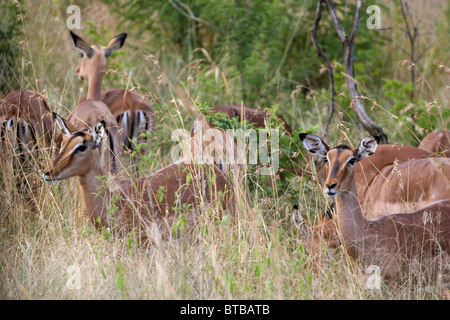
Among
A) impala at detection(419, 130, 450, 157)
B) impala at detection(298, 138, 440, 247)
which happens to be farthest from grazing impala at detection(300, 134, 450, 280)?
impala at detection(419, 130, 450, 157)

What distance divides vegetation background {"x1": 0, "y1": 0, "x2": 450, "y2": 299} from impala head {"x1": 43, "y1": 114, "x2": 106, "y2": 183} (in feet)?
1.66

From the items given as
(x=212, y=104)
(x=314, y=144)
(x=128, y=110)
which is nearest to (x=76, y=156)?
(x=314, y=144)

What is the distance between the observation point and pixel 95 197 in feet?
15.8

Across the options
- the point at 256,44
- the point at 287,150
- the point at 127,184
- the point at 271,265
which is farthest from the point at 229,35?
the point at 271,265

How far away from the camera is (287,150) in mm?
5664

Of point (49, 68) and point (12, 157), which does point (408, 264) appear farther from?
point (49, 68)

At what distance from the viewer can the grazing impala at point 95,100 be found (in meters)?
6.42

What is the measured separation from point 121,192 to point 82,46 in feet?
10.2

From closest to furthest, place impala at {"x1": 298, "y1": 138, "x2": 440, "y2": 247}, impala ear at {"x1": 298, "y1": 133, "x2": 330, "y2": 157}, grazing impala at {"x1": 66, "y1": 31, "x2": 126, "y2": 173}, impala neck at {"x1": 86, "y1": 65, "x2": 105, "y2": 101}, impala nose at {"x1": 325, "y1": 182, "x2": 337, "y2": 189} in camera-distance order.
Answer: impala nose at {"x1": 325, "y1": 182, "x2": 337, "y2": 189} < impala ear at {"x1": 298, "y1": 133, "x2": 330, "y2": 157} < impala at {"x1": 298, "y1": 138, "x2": 440, "y2": 247} < grazing impala at {"x1": 66, "y1": 31, "x2": 126, "y2": 173} < impala neck at {"x1": 86, "y1": 65, "x2": 105, "y2": 101}

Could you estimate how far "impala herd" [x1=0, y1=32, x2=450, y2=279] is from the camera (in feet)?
13.9

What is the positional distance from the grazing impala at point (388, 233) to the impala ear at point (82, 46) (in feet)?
13.5

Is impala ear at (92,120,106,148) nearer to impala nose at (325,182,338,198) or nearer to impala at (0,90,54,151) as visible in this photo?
impala at (0,90,54,151)

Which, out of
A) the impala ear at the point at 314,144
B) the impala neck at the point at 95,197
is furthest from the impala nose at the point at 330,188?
the impala neck at the point at 95,197

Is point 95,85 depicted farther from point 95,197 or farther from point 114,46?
point 95,197
